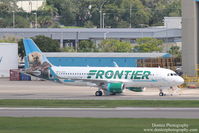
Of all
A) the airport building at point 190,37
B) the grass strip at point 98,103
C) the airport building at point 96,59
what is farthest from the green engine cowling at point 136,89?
the airport building at point 96,59

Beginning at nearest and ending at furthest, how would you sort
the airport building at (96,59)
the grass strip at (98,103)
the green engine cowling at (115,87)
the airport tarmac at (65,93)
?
the grass strip at (98,103) → the airport tarmac at (65,93) → the green engine cowling at (115,87) → the airport building at (96,59)

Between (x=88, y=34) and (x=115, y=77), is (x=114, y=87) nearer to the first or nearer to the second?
(x=115, y=77)

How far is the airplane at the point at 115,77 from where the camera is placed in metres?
72.3

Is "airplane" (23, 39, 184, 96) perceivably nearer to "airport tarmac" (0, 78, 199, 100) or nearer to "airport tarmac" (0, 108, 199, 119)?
"airport tarmac" (0, 78, 199, 100)

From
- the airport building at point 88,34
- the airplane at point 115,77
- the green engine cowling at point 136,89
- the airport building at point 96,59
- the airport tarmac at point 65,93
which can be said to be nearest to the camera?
the airport tarmac at point 65,93

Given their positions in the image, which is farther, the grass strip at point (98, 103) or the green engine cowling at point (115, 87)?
the green engine cowling at point (115, 87)

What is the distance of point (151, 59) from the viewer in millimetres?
99250

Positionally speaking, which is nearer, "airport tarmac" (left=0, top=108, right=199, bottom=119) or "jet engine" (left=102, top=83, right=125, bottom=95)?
"airport tarmac" (left=0, top=108, right=199, bottom=119)

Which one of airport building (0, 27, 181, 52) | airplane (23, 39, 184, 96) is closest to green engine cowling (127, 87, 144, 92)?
airplane (23, 39, 184, 96)

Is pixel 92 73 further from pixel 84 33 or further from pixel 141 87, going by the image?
pixel 84 33

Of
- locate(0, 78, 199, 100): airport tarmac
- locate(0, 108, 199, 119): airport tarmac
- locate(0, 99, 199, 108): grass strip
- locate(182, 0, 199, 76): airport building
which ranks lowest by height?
locate(0, 78, 199, 100): airport tarmac

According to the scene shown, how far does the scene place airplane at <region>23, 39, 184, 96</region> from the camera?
2847 inches

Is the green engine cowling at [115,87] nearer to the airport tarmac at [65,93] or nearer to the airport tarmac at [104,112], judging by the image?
the airport tarmac at [65,93]

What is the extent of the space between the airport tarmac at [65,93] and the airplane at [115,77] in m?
1.07
